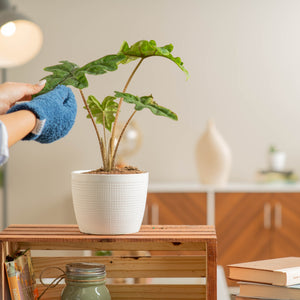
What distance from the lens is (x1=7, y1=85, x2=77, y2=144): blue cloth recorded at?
3.68ft

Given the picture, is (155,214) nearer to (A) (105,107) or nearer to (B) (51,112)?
(A) (105,107)

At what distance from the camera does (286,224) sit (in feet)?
13.1

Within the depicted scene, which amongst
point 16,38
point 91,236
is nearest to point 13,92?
point 91,236

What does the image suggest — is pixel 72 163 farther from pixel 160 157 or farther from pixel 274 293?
pixel 274 293

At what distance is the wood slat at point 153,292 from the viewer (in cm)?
133

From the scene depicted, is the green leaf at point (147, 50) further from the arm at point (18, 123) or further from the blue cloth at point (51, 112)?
the arm at point (18, 123)

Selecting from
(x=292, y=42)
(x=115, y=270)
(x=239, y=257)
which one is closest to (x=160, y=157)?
(x=239, y=257)

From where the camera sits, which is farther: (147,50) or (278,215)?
(278,215)

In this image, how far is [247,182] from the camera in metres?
4.45

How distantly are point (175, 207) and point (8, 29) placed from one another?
1727 millimetres

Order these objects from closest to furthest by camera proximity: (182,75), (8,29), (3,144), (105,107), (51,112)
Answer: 1. (3,144)
2. (51,112)
3. (105,107)
4. (8,29)
5. (182,75)

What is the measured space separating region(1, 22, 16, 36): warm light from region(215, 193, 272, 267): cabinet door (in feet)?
6.17

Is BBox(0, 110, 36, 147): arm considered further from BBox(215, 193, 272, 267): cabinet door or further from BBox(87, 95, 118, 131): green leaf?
BBox(215, 193, 272, 267): cabinet door

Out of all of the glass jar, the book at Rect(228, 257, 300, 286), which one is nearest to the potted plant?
the glass jar
